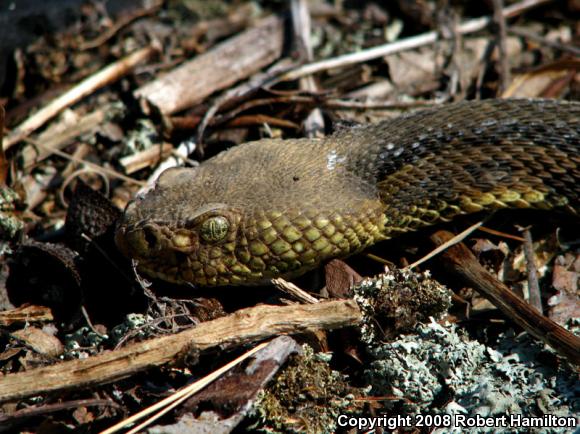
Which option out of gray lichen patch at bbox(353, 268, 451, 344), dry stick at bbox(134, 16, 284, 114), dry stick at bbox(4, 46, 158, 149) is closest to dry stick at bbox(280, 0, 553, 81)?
dry stick at bbox(134, 16, 284, 114)

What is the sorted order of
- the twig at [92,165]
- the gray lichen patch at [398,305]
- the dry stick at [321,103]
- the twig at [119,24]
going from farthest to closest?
the twig at [119,24], the dry stick at [321,103], the twig at [92,165], the gray lichen patch at [398,305]

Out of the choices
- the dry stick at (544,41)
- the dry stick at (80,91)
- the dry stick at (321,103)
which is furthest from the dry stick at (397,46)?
Answer: the dry stick at (80,91)

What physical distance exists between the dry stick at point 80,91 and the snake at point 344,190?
6.41 ft

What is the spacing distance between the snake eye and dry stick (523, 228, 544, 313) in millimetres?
2093

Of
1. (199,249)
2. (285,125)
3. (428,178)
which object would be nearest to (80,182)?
(199,249)

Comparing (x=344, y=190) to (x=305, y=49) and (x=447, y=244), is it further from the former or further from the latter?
(x=305, y=49)

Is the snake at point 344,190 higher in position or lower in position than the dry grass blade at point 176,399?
higher

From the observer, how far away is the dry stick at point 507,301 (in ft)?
12.9

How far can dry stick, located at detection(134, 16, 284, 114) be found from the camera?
610 cm

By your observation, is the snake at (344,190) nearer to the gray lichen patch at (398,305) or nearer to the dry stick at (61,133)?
the gray lichen patch at (398,305)

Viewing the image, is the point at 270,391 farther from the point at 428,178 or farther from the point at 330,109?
the point at 330,109

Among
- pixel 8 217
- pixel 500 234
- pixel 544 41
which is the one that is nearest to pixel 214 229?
pixel 8 217

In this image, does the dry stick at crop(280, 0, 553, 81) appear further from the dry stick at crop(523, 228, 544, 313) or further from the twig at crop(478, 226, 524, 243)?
the dry stick at crop(523, 228, 544, 313)

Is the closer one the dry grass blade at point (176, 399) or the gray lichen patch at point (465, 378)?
the dry grass blade at point (176, 399)
